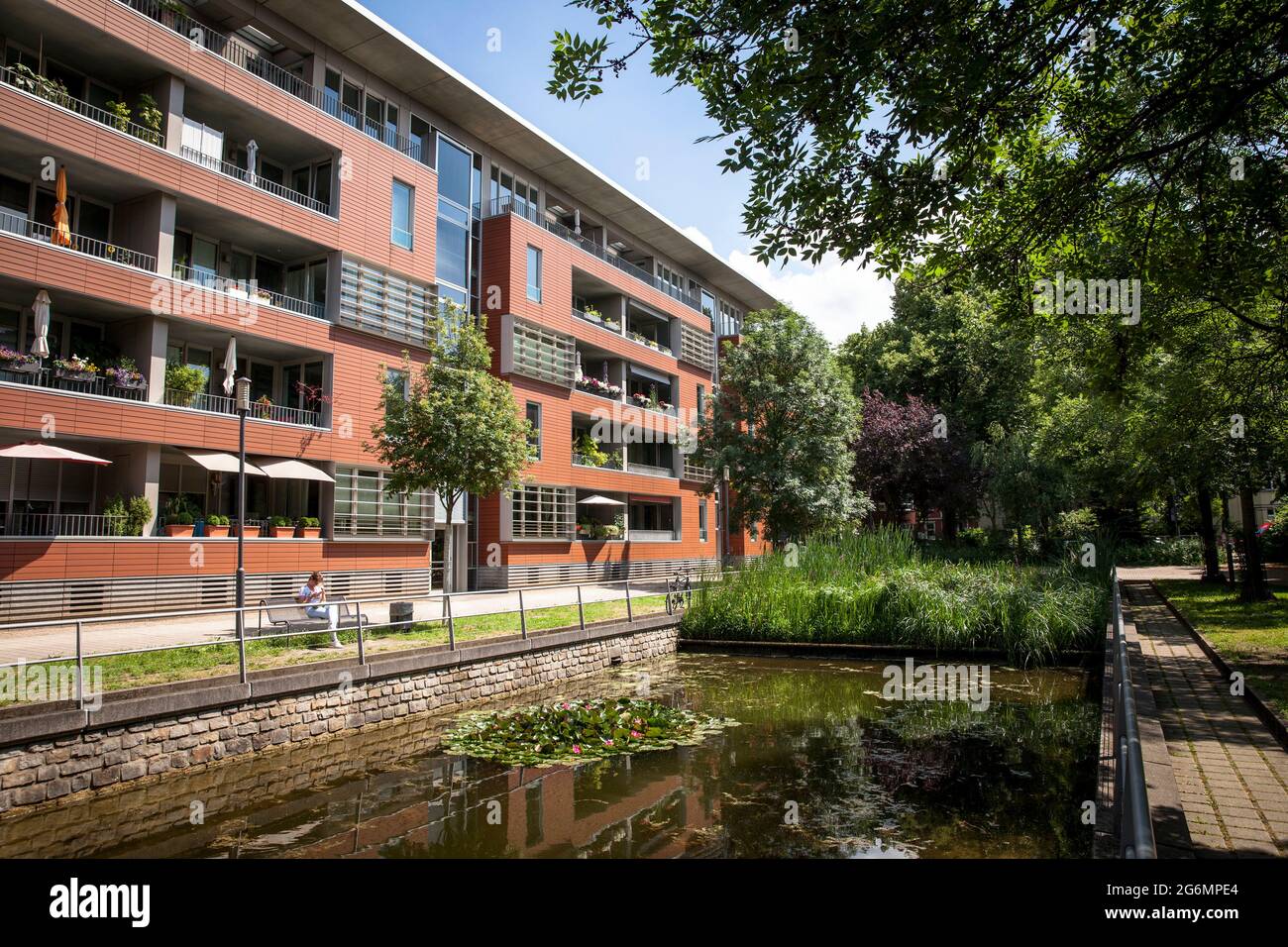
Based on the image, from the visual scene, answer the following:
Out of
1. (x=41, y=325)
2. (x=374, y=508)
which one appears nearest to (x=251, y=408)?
(x=374, y=508)

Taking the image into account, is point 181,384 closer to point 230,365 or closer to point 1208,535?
point 230,365

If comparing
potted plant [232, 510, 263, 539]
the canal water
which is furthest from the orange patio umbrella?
the canal water

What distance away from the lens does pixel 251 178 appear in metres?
20.1

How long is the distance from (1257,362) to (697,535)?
91.5 feet

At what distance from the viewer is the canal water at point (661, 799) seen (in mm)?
6480

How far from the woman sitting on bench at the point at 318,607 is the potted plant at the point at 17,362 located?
25.0ft

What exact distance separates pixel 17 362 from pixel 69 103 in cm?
623

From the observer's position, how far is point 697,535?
38.0 meters

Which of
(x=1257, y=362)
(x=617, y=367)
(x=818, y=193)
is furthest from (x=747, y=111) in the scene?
(x=617, y=367)

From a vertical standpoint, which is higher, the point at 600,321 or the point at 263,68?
the point at 263,68

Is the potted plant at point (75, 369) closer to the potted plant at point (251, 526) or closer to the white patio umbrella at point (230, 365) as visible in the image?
the white patio umbrella at point (230, 365)

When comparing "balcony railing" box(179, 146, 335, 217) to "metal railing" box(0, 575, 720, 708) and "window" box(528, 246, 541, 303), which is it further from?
"metal railing" box(0, 575, 720, 708)
